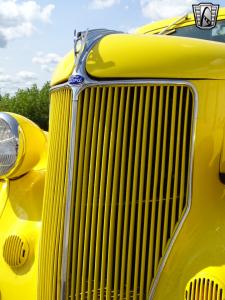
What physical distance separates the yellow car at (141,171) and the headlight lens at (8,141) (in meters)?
0.86

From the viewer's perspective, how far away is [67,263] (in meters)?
2.52

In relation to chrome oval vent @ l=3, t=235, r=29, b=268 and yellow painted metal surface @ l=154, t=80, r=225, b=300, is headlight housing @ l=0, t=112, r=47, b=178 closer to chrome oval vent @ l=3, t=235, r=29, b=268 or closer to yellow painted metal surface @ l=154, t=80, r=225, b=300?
chrome oval vent @ l=3, t=235, r=29, b=268

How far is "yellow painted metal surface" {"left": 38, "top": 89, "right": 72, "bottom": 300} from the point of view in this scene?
2574 millimetres

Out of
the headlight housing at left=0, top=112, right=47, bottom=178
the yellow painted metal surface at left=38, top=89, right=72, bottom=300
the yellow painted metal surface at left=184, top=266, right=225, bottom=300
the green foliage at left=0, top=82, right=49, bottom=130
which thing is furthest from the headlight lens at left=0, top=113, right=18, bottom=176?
the green foliage at left=0, top=82, right=49, bottom=130

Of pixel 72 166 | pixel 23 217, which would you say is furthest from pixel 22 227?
pixel 72 166

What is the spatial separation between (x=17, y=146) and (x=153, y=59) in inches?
50.4

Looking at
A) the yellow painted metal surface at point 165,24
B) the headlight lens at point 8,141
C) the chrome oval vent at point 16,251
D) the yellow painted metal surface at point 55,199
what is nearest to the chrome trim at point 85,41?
the yellow painted metal surface at point 55,199

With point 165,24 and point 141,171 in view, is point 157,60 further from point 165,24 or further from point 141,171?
point 165,24

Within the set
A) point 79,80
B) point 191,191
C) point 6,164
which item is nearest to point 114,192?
point 191,191

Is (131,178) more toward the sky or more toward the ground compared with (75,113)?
more toward the ground

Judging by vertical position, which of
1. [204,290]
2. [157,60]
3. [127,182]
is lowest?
[204,290]

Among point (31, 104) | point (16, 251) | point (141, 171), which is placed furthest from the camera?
point (31, 104)

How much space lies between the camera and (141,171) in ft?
7.97

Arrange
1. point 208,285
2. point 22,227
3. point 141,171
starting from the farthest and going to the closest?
point 22,227 < point 141,171 < point 208,285
